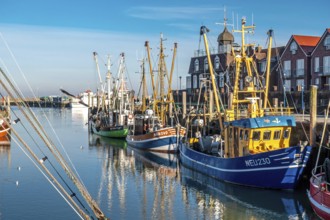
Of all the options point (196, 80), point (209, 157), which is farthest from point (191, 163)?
point (196, 80)

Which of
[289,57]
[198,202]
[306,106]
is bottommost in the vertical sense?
[198,202]

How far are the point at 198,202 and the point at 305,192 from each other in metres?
5.65

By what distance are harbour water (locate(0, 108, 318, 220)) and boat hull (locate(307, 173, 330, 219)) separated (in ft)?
3.68

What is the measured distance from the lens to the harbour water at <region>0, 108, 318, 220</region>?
22000 mm

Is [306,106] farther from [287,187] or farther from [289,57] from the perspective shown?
[287,187]

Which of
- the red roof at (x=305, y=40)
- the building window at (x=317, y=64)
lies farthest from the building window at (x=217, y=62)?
the building window at (x=317, y=64)

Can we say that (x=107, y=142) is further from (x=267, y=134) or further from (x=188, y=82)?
(x=188, y=82)

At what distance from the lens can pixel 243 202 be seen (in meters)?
24.1

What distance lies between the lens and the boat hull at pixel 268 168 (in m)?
24.0

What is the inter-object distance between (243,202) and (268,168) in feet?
7.61

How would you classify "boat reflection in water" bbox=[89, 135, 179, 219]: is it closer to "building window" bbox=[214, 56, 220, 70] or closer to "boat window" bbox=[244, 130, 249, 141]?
"boat window" bbox=[244, 130, 249, 141]

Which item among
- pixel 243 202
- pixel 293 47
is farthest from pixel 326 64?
pixel 243 202

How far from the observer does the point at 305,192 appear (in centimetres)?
2505

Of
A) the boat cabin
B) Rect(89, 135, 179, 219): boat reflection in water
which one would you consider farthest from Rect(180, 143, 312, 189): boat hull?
Rect(89, 135, 179, 219): boat reflection in water
